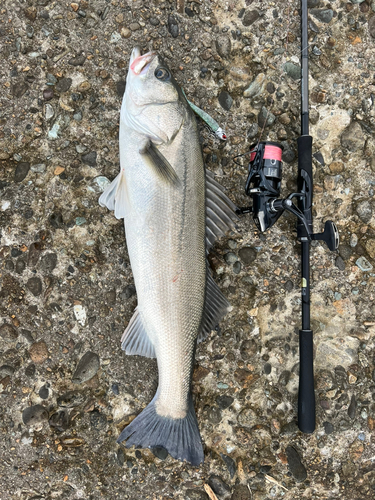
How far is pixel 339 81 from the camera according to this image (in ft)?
8.83

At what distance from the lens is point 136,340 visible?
233cm

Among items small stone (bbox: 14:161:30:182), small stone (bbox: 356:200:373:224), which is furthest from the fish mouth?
small stone (bbox: 356:200:373:224)

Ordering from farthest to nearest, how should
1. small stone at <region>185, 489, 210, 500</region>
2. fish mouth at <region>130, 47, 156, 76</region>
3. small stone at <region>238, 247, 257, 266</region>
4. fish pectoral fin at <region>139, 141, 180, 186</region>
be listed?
small stone at <region>238, 247, 257, 266</region>
small stone at <region>185, 489, 210, 500</region>
fish mouth at <region>130, 47, 156, 76</region>
fish pectoral fin at <region>139, 141, 180, 186</region>

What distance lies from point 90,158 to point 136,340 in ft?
4.17

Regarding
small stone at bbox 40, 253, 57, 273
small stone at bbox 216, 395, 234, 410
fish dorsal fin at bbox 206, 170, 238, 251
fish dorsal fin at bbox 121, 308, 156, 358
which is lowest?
small stone at bbox 216, 395, 234, 410

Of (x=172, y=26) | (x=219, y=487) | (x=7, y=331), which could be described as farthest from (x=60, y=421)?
(x=172, y=26)

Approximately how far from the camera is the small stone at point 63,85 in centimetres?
247

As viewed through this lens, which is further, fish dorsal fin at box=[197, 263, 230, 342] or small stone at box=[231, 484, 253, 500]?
small stone at box=[231, 484, 253, 500]

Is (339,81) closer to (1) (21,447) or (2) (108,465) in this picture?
(2) (108,465)

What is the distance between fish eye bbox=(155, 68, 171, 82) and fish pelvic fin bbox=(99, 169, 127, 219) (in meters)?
0.63

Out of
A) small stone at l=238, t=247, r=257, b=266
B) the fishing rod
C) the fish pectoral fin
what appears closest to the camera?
the fish pectoral fin

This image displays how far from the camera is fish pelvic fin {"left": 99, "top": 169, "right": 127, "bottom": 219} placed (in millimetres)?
2268

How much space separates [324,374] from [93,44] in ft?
9.36

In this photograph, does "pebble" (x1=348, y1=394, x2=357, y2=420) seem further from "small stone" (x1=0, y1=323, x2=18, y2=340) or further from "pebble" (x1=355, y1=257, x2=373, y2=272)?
"small stone" (x1=0, y1=323, x2=18, y2=340)
